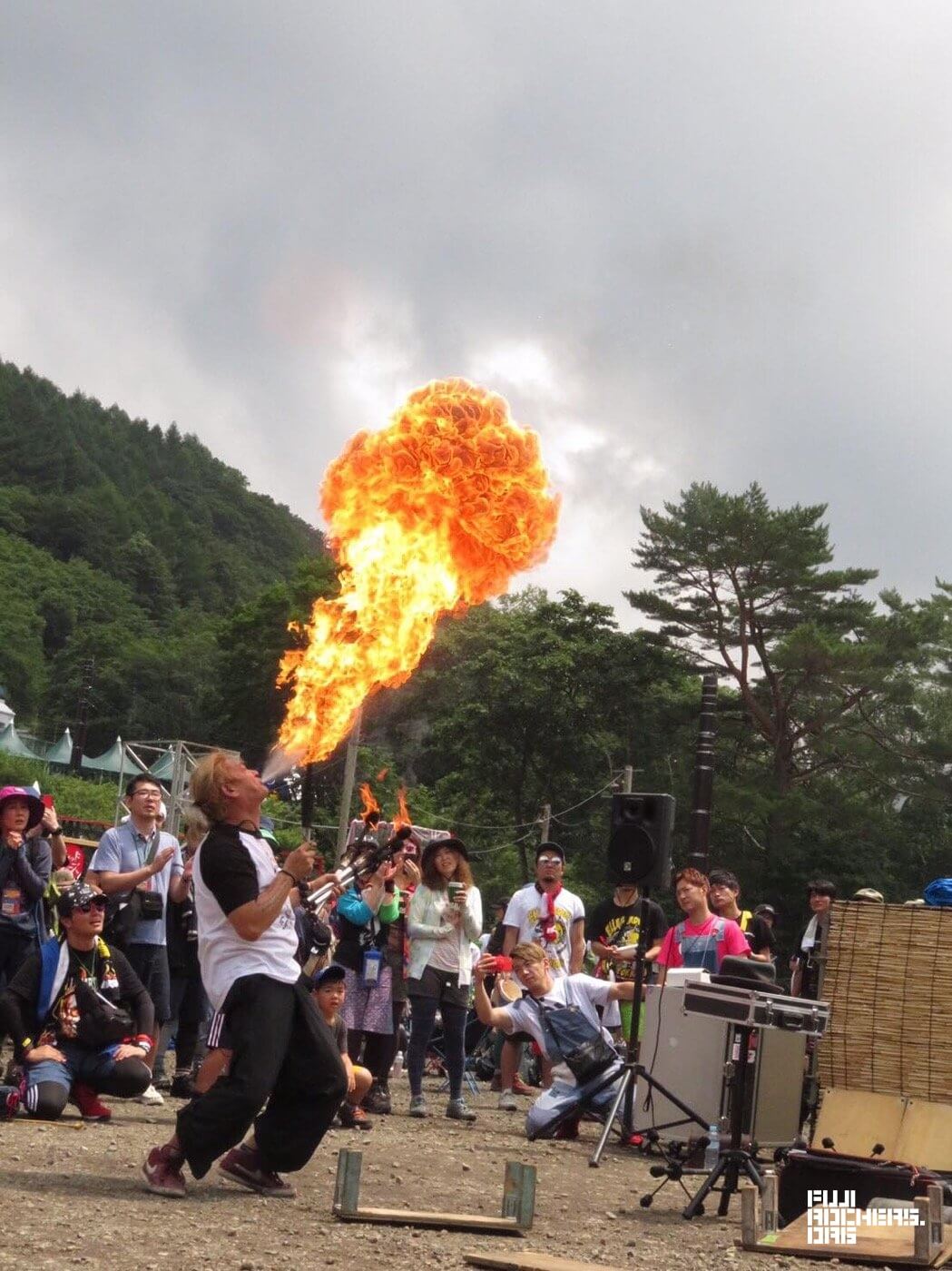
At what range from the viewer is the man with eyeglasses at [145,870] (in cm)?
1084

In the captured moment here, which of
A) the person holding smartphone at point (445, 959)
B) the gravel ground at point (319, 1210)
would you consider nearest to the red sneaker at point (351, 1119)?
the gravel ground at point (319, 1210)

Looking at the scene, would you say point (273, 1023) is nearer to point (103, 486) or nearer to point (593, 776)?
point (593, 776)

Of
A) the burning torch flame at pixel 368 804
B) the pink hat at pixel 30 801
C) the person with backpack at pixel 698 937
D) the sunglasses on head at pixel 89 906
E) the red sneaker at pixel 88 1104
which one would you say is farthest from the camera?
the person with backpack at pixel 698 937

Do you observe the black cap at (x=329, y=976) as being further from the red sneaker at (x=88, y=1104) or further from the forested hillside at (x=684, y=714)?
the forested hillside at (x=684, y=714)

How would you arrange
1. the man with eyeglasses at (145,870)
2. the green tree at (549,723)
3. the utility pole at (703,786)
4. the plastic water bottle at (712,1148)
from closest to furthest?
the plastic water bottle at (712,1148) → the man with eyeglasses at (145,870) → the utility pole at (703,786) → the green tree at (549,723)

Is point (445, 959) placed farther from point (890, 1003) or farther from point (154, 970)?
point (890, 1003)

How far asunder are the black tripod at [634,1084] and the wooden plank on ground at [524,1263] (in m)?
3.44

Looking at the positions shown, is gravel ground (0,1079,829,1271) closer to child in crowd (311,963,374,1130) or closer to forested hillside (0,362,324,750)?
child in crowd (311,963,374,1130)

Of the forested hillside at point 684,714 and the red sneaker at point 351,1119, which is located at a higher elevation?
the forested hillside at point 684,714

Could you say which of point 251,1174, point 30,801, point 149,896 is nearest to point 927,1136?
point 251,1174

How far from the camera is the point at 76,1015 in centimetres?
968

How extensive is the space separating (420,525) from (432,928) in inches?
205

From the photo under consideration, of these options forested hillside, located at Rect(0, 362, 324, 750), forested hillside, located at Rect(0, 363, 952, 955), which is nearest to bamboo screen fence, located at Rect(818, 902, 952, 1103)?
forested hillside, located at Rect(0, 363, 952, 955)

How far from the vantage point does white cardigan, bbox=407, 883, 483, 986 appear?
12062 mm
